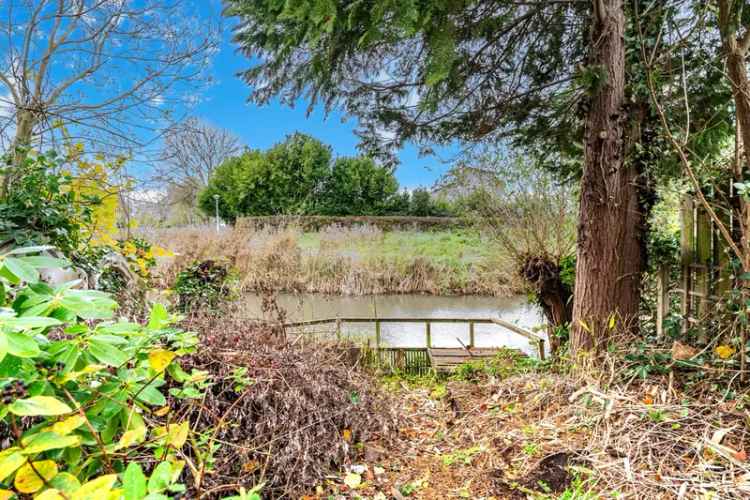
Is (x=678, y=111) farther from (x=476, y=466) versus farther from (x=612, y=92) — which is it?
(x=476, y=466)

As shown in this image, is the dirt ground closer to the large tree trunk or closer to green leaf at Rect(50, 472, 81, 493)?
the large tree trunk

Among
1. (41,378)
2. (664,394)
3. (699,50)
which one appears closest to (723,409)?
(664,394)

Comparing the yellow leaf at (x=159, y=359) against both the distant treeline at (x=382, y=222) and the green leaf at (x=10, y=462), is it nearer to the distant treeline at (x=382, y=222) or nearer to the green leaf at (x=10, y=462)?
the green leaf at (x=10, y=462)

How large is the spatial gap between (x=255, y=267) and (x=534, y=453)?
787 cm

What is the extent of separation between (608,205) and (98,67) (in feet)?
13.3

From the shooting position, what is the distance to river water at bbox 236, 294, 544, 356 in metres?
6.71

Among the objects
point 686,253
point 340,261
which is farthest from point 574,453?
point 340,261

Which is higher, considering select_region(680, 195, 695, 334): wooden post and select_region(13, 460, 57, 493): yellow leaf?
select_region(680, 195, 695, 334): wooden post

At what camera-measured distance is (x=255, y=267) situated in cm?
908

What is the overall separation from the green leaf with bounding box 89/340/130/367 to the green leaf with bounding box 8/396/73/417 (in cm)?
10

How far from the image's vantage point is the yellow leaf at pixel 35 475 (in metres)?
0.60

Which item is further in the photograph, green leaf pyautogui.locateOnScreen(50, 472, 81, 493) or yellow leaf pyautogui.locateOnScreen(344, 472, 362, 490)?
yellow leaf pyautogui.locateOnScreen(344, 472, 362, 490)

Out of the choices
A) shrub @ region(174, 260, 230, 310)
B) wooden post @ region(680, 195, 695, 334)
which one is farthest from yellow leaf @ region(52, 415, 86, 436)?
wooden post @ region(680, 195, 695, 334)

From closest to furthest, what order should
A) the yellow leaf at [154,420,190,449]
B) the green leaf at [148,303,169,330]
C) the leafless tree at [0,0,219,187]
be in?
the yellow leaf at [154,420,190,449]
the green leaf at [148,303,169,330]
the leafless tree at [0,0,219,187]
